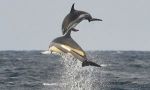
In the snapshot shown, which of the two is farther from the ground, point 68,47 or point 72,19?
point 72,19

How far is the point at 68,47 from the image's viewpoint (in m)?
19.1

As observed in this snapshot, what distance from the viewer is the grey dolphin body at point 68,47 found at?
62.2ft

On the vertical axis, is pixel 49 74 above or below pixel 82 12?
below

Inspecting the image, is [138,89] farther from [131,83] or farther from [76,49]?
[76,49]

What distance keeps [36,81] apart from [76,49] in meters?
21.9

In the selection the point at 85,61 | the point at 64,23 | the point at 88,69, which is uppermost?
the point at 64,23

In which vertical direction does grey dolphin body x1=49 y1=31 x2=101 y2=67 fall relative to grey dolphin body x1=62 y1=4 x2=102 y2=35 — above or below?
below

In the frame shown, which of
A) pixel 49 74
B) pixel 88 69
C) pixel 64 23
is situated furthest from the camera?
pixel 88 69

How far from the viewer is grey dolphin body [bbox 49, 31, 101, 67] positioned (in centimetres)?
1895

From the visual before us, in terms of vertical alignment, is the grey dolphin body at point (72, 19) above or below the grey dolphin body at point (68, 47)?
above

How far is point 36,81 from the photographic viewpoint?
40656mm

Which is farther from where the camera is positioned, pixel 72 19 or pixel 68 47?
pixel 68 47

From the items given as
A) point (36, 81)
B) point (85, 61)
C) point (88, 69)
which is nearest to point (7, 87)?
point (36, 81)

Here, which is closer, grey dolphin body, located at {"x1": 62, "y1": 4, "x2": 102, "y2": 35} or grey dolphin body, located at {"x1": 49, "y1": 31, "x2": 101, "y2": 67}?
grey dolphin body, located at {"x1": 62, "y1": 4, "x2": 102, "y2": 35}
